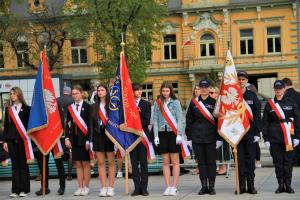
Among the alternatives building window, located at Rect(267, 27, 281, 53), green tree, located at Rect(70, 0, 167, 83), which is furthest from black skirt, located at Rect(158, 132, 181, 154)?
building window, located at Rect(267, 27, 281, 53)

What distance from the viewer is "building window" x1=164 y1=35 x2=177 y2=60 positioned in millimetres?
50250

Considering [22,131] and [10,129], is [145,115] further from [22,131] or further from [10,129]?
[10,129]

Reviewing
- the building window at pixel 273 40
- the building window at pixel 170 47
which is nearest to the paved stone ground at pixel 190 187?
the building window at pixel 273 40

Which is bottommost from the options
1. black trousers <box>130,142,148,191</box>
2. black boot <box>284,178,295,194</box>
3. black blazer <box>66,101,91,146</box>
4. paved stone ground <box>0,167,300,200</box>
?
paved stone ground <box>0,167,300,200</box>

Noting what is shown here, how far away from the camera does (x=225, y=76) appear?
11.1m

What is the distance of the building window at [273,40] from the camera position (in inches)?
1879

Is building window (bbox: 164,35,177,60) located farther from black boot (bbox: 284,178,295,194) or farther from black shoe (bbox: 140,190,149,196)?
black boot (bbox: 284,178,295,194)

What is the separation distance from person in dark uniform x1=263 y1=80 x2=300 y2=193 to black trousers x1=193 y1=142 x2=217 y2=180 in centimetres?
94

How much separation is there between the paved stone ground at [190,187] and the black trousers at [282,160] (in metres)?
0.37

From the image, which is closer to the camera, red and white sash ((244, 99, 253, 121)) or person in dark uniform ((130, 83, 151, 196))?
red and white sash ((244, 99, 253, 121))

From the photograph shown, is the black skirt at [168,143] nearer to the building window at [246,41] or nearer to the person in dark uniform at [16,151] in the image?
the person in dark uniform at [16,151]

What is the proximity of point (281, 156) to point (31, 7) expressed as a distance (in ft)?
138

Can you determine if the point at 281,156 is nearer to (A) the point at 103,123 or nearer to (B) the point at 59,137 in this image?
(A) the point at 103,123

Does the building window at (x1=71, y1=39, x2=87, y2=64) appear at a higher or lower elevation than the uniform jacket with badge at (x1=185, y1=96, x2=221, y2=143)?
higher
